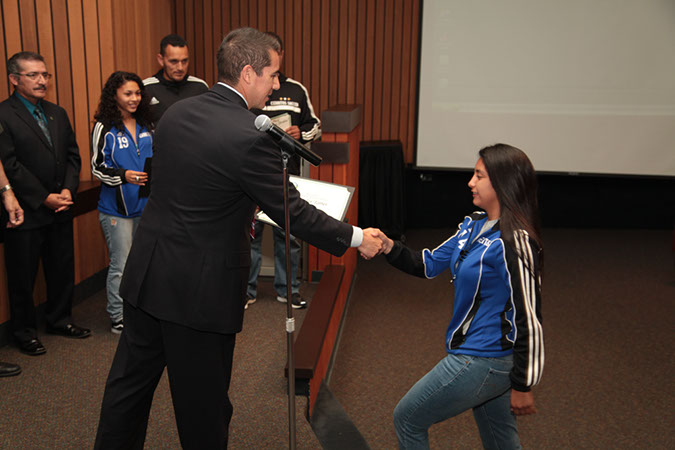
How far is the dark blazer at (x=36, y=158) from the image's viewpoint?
329 centimetres

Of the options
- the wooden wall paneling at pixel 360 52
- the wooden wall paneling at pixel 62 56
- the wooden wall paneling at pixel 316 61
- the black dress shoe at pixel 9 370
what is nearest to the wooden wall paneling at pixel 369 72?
the wooden wall paneling at pixel 360 52

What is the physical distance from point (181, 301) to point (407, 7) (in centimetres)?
534

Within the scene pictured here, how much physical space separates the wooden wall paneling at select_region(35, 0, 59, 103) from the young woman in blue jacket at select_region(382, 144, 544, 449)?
3.11 m

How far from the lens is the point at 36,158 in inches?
135

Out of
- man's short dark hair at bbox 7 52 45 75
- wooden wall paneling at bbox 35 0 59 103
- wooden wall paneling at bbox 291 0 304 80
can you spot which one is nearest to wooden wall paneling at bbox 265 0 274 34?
wooden wall paneling at bbox 291 0 304 80

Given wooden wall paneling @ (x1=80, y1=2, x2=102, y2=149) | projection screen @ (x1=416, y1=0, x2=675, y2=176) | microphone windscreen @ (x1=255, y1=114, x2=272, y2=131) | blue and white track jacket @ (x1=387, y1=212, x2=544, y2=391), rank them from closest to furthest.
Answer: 1. microphone windscreen @ (x1=255, y1=114, x2=272, y2=131)
2. blue and white track jacket @ (x1=387, y1=212, x2=544, y2=391)
3. wooden wall paneling @ (x1=80, y1=2, x2=102, y2=149)
4. projection screen @ (x1=416, y1=0, x2=675, y2=176)

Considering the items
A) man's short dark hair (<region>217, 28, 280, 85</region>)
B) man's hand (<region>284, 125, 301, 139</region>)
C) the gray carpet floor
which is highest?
man's short dark hair (<region>217, 28, 280, 85</region>)

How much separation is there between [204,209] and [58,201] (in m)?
1.96

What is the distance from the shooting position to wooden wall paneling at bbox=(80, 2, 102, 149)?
171 inches

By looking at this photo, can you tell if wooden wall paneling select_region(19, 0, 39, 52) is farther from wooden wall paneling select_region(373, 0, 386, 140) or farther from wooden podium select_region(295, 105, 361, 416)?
wooden wall paneling select_region(373, 0, 386, 140)

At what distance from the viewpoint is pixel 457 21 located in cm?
625

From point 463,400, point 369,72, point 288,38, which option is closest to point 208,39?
point 288,38

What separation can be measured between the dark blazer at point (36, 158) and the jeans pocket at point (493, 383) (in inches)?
102

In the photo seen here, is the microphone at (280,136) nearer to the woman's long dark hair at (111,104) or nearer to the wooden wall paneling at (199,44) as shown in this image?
the woman's long dark hair at (111,104)
